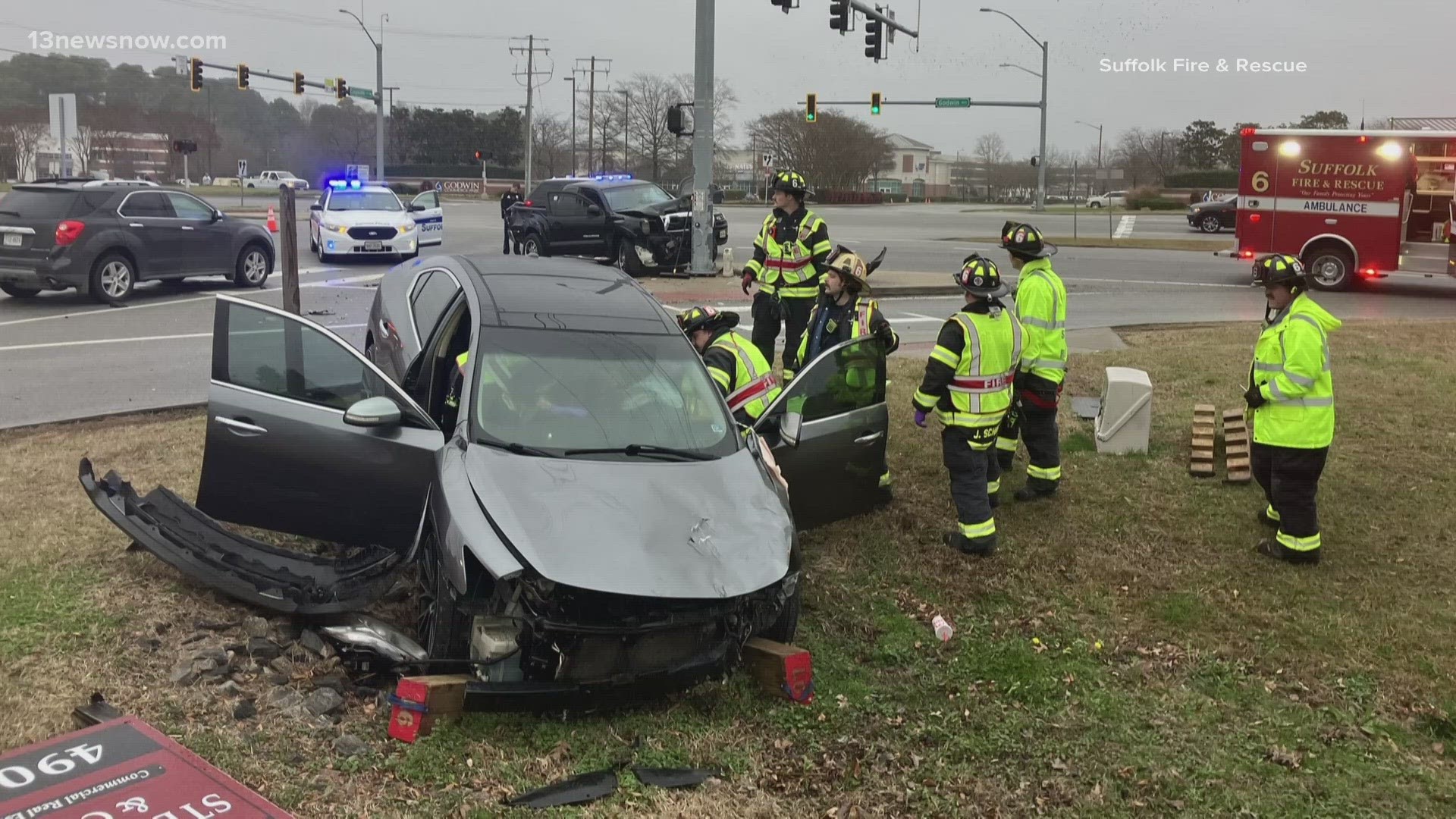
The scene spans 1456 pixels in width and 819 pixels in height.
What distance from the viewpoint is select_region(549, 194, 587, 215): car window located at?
805 inches

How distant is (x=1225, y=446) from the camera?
7934 mm

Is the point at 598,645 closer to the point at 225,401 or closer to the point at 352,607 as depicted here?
the point at 352,607

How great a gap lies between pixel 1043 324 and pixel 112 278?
12830 mm

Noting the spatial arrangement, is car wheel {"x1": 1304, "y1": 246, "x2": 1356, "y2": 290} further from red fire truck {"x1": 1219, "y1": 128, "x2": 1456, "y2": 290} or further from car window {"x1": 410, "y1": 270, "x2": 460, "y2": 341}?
car window {"x1": 410, "y1": 270, "x2": 460, "y2": 341}

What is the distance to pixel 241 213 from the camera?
3806 cm

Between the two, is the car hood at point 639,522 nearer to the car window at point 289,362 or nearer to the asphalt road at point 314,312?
A: the car window at point 289,362

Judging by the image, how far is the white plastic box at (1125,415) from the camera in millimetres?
8078

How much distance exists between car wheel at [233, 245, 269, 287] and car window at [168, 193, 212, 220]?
2.43 feet

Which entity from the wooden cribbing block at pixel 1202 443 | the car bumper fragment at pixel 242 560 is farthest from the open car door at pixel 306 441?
the wooden cribbing block at pixel 1202 443

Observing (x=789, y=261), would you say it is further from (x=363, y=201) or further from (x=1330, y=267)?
(x=363, y=201)

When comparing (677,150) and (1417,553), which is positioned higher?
(677,150)

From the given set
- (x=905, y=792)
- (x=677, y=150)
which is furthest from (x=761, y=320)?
(x=677, y=150)

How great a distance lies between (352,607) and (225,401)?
131cm

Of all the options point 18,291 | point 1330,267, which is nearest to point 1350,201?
point 1330,267
